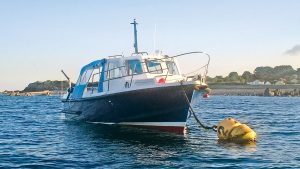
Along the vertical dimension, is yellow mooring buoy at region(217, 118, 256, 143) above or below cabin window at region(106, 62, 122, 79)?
below

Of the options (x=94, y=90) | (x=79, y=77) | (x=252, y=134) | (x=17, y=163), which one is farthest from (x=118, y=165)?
(x=79, y=77)

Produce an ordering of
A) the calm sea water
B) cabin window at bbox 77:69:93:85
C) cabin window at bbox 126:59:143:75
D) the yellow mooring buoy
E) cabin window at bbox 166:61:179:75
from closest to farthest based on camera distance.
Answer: the calm sea water
the yellow mooring buoy
cabin window at bbox 126:59:143:75
cabin window at bbox 166:61:179:75
cabin window at bbox 77:69:93:85

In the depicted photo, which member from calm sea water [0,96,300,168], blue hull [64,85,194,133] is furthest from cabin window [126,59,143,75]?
calm sea water [0,96,300,168]

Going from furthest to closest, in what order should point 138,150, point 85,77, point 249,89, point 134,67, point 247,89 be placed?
point 247,89 < point 249,89 < point 85,77 < point 134,67 < point 138,150

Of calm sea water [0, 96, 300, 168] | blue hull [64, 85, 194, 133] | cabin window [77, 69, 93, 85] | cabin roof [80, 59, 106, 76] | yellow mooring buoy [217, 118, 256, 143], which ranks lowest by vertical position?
calm sea water [0, 96, 300, 168]

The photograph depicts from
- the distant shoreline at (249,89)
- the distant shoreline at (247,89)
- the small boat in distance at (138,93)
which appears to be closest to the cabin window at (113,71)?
the small boat in distance at (138,93)

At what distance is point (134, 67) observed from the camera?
20.9 metres

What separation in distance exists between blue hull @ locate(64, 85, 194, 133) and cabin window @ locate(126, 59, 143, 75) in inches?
69.2

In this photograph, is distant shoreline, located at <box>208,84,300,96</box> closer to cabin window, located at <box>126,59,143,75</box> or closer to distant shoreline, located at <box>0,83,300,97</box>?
distant shoreline, located at <box>0,83,300,97</box>

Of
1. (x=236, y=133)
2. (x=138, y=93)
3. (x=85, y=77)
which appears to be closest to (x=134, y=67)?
(x=138, y=93)

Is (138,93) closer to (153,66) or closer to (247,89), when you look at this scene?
(153,66)

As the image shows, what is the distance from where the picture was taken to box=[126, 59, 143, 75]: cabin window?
20734 mm

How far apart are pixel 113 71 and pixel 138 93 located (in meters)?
3.03

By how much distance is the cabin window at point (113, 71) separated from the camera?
69.5 ft
